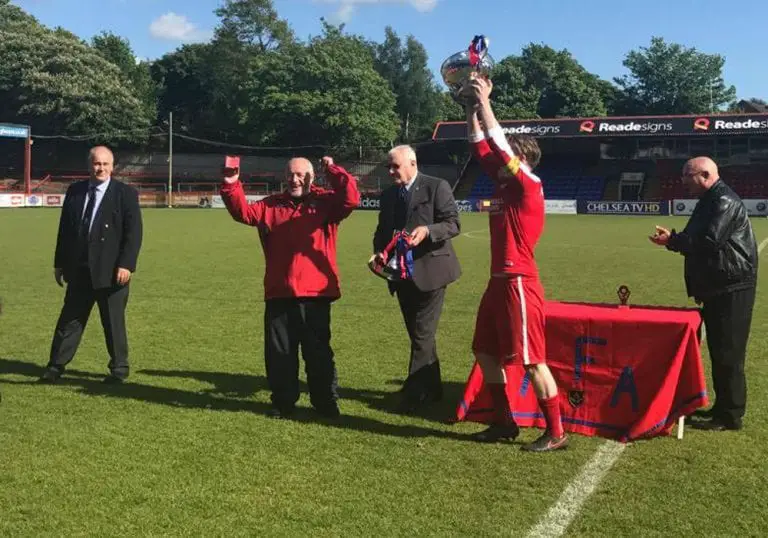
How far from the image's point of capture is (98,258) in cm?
644

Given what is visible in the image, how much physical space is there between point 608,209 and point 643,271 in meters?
30.9

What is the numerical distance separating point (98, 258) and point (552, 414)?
4.05 m

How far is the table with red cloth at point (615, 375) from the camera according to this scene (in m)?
4.88

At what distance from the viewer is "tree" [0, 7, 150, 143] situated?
59812 millimetres

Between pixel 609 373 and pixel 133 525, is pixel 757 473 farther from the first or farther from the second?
pixel 133 525

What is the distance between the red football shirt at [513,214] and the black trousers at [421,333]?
3.74 feet

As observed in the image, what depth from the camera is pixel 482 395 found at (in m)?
5.31

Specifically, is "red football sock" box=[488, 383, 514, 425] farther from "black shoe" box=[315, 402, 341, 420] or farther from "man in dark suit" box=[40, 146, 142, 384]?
"man in dark suit" box=[40, 146, 142, 384]

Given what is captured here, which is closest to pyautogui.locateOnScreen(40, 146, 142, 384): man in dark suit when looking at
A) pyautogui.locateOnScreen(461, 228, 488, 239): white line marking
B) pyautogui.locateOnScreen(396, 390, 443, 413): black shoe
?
pyautogui.locateOnScreen(396, 390, 443, 413): black shoe

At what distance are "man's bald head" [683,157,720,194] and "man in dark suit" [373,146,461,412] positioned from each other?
1.69 m

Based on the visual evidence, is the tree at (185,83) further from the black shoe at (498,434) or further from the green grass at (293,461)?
the black shoe at (498,434)

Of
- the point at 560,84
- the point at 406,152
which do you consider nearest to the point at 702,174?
the point at 406,152

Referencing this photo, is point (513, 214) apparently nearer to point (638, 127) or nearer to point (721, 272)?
point (721, 272)

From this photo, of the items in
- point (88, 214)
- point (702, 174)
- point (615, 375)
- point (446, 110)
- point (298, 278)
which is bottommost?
point (615, 375)
